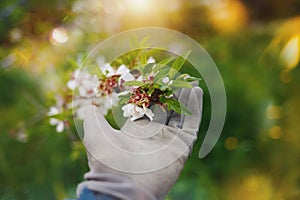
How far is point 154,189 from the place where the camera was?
1.90ft

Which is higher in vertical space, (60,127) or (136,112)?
(60,127)

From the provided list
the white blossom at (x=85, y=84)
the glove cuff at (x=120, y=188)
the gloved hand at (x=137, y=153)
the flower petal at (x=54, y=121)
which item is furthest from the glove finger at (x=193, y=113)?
the flower petal at (x=54, y=121)

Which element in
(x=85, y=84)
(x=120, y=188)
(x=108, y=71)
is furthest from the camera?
(x=85, y=84)

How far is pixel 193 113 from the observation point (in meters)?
0.63

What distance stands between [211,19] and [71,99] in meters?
1.70

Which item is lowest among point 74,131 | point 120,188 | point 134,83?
point 120,188

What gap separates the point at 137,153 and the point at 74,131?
78 centimetres

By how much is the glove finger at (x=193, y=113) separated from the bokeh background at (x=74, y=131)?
0.74 metres

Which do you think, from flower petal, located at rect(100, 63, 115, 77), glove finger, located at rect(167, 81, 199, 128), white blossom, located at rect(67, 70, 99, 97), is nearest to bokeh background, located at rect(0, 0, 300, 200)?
white blossom, located at rect(67, 70, 99, 97)

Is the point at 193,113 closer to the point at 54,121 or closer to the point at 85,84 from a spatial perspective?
the point at 85,84

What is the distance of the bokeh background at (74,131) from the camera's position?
1.54 m

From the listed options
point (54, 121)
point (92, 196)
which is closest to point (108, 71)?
point (92, 196)

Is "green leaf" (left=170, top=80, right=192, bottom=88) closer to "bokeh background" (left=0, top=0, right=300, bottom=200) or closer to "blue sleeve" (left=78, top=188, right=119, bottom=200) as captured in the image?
"blue sleeve" (left=78, top=188, right=119, bottom=200)

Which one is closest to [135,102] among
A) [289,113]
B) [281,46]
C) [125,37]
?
[125,37]
